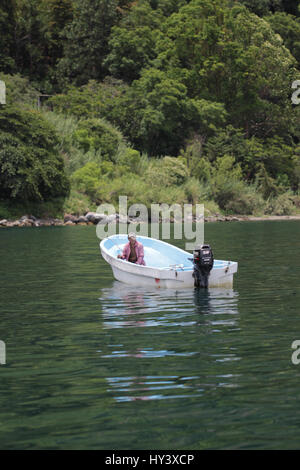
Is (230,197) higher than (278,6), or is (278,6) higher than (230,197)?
(278,6)

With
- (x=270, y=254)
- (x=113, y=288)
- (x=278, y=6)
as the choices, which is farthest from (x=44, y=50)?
(x=113, y=288)

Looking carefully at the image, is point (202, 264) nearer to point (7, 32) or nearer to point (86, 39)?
point (7, 32)

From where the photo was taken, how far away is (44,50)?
9106cm

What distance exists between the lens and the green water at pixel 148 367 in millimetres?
7613

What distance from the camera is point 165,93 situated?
7469cm

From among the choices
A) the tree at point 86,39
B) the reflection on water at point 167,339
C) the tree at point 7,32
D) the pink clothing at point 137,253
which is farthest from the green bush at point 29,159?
the reflection on water at point 167,339

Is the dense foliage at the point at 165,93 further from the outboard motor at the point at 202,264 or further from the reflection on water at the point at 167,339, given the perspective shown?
the reflection on water at the point at 167,339

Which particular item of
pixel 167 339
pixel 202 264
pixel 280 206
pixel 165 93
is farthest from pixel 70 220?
pixel 167 339

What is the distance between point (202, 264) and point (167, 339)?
5.62 m

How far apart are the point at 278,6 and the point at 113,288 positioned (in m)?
86.7

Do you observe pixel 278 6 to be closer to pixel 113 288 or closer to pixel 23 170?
pixel 23 170

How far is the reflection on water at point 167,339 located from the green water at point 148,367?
2 centimetres

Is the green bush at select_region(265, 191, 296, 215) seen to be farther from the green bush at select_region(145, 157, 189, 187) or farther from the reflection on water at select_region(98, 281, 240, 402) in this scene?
the reflection on water at select_region(98, 281, 240, 402)

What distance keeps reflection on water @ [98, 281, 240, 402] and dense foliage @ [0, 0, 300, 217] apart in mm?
44919
